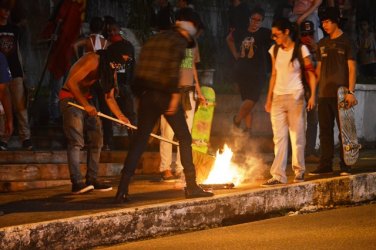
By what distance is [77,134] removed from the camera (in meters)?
9.16

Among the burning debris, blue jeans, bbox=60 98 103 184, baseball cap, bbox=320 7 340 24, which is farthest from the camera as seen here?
baseball cap, bbox=320 7 340 24

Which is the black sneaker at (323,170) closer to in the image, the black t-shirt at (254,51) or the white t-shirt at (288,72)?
the white t-shirt at (288,72)

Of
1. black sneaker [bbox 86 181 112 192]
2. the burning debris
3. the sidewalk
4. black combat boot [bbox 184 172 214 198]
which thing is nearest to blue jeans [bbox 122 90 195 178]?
the sidewalk

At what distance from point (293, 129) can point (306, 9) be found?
314cm

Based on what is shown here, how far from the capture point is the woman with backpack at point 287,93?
9609 mm

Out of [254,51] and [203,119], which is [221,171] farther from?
[254,51]

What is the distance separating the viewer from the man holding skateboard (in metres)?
10.3

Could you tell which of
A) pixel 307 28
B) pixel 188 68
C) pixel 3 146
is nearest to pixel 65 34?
pixel 3 146

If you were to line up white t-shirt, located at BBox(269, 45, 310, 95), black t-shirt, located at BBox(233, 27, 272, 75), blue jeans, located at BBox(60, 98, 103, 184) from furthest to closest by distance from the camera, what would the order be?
black t-shirt, located at BBox(233, 27, 272, 75) < white t-shirt, located at BBox(269, 45, 310, 95) < blue jeans, located at BBox(60, 98, 103, 184)

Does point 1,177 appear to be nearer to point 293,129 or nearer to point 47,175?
point 47,175

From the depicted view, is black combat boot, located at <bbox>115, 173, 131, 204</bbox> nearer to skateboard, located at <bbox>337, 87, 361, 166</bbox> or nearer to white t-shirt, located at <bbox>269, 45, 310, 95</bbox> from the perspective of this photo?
white t-shirt, located at <bbox>269, 45, 310, 95</bbox>

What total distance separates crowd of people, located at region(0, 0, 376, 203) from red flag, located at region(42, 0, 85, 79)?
35 cm

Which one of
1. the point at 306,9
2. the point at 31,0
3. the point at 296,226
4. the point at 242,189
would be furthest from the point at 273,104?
the point at 31,0

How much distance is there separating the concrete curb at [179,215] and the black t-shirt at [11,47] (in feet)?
14.1
